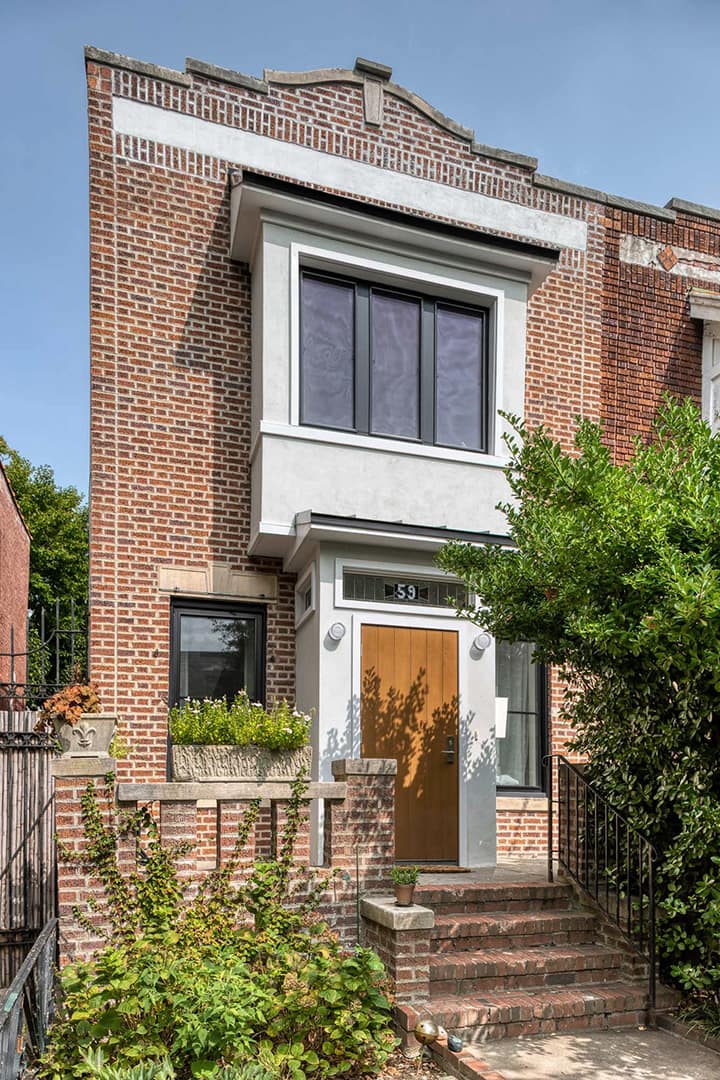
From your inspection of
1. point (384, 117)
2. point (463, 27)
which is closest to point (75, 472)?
point (384, 117)

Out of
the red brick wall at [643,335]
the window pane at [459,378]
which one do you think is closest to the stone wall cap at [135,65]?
the window pane at [459,378]

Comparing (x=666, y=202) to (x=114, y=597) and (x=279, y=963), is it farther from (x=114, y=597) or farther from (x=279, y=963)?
(x=279, y=963)

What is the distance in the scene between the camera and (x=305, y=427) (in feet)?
29.8

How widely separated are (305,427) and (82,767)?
13.7 ft

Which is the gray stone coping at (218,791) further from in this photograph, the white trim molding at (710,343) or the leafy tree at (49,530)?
the leafy tree at (49,530)

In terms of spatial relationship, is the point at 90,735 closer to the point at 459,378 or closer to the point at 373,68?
the point at 459,378

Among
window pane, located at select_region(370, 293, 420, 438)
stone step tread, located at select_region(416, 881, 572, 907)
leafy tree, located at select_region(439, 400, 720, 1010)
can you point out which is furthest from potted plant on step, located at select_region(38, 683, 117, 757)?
window pane, located at select_region(370, 293, 420, 438)

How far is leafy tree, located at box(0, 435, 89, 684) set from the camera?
3478 cm

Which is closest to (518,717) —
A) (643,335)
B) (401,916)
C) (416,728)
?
(416,728)

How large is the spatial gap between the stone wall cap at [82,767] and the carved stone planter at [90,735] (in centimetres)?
25

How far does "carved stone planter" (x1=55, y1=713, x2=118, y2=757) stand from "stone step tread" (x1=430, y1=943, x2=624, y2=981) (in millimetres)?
2741

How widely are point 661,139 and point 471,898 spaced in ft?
23.6

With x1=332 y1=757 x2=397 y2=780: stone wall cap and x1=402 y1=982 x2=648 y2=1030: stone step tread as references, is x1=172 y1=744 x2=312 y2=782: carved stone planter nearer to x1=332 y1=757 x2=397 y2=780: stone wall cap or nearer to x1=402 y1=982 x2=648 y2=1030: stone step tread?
x1=332 y1=757 x2=397 y2=780: stone wall cap

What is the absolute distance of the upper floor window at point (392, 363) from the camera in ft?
30.7
